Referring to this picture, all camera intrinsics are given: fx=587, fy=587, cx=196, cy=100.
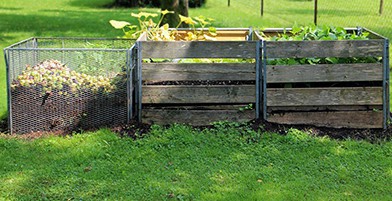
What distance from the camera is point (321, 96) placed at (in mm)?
6035

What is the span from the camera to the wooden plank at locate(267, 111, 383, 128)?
609 cm

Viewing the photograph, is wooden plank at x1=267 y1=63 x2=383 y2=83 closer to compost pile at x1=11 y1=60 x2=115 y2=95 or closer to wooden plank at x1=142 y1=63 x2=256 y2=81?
wooden plank at x1=142 y1=63 x2=256 y2=81

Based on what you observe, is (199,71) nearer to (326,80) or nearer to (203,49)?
(203,49)

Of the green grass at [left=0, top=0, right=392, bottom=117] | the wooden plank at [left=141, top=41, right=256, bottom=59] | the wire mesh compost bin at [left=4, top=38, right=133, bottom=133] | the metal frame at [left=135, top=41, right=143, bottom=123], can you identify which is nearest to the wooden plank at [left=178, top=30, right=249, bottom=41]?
the wooden plank at [left=141, top=41, right=256, bottom=59]

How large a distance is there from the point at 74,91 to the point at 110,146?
80 centimetres

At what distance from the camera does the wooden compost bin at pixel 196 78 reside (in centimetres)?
607

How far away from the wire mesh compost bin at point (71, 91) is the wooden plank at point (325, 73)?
1.55 m

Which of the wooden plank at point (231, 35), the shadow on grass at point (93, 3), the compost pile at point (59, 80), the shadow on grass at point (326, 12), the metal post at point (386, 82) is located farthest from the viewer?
the shadow on grass at point (93, 3)

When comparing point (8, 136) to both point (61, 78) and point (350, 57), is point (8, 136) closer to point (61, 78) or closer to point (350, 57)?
point (61, 78)

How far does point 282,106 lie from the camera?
6098 mm

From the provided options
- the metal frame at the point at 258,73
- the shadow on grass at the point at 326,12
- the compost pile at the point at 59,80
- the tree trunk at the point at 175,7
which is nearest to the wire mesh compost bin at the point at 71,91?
the compost pile at the point at 59,80

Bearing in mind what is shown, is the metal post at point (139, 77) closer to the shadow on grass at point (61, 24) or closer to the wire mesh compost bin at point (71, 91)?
the wire mesh compost bin at point (71, 91)

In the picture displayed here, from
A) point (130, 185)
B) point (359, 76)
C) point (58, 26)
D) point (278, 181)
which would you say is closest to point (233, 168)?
point (278, 181)

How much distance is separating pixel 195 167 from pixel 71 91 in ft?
5.54
